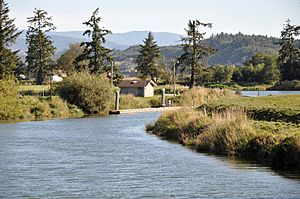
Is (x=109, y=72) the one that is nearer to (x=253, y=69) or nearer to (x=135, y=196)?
(x=253, y=69)

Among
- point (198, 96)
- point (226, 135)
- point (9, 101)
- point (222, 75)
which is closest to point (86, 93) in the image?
point (9, 101)

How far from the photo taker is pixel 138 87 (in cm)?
8538

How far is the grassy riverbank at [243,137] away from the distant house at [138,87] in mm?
47687

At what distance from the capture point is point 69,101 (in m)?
64.1

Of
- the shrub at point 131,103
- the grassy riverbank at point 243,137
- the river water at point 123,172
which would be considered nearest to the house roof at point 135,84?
the shrub at point 131,103

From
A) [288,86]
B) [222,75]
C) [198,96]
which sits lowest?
[198,96]

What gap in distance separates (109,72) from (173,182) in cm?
6165

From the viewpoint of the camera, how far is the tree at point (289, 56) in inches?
4596

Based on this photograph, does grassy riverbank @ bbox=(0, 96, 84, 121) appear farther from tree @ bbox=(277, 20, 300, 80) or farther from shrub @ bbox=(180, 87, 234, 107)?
tree @ bbox=(277, 20, 300, 80)

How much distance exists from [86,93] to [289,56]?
66.5 meters

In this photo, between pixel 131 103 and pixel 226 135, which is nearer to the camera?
pixel 226 135

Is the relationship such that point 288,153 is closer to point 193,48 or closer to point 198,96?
point 198,96

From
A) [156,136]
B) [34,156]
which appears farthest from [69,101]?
[34,156]

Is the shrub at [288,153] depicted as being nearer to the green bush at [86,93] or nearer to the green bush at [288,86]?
the green bush at [86,93]
